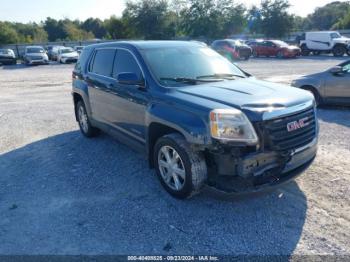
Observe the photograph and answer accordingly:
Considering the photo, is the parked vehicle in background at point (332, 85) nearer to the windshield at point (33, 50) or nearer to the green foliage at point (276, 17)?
the windshield at point (33, 50)

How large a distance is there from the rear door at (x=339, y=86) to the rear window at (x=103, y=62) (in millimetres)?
5737

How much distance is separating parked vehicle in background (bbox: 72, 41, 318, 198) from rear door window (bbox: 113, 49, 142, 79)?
0.6 inches

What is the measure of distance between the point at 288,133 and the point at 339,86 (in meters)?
5.68

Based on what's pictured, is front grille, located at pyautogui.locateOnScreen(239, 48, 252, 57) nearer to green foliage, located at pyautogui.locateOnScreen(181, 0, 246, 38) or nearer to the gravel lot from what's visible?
green foliage, located at pyautogui.locateOnScreen(181, 0, 246, 38)

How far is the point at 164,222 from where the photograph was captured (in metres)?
3.73

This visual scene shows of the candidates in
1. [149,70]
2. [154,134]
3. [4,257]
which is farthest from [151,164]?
[4,257]

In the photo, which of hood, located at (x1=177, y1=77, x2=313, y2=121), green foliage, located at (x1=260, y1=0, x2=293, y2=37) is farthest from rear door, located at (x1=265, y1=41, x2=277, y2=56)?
hood, located at (x1=177, y1=77, x2=313, y2=121)

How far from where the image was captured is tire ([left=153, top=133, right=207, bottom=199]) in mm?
3701

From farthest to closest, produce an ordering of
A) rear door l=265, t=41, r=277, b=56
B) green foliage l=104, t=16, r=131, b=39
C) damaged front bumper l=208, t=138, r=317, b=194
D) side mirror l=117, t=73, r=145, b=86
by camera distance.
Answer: green foliage l=104, t=16, r=131, b=39 → rear door l=265, t=41, r=277, b=56 → side mirror l=117, t=73, r=145, b=86 → damaged front bumper l=208, t=138, r=317, b=194

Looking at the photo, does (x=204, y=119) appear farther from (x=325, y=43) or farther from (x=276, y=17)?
(x=276, y=17)

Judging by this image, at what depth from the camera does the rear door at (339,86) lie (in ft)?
27.3

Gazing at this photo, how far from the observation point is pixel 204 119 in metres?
3.55

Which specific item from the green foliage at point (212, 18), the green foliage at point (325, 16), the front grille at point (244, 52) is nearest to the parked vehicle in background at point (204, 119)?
the front grille at point (244, 52)

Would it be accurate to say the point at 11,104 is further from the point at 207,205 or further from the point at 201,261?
the point at 201,261
